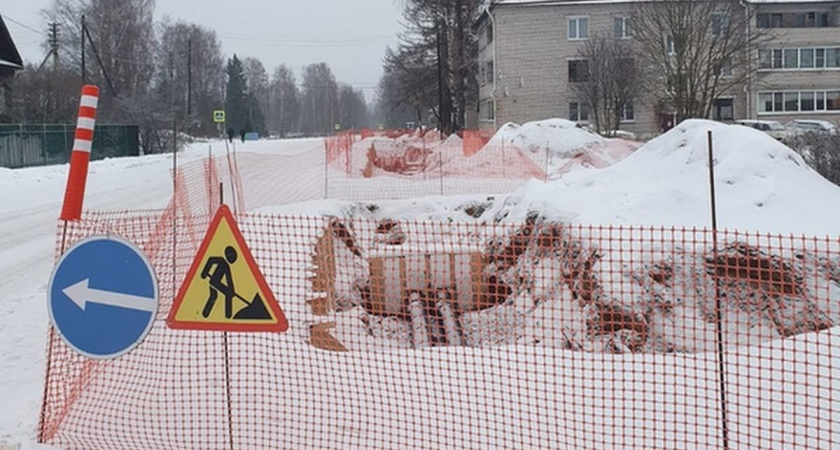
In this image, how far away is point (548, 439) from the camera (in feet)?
15.0

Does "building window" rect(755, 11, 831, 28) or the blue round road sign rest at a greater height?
"building window" rect(755, 11, 831, 28)

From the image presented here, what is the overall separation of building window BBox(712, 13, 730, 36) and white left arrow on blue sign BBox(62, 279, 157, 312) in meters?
33.6

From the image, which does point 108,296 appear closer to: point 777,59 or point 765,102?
point 765,102

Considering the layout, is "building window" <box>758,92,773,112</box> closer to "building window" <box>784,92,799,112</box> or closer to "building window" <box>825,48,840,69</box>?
"building window" <box>784,92,799,112</box>

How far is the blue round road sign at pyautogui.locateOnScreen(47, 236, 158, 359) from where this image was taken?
4.18 metres

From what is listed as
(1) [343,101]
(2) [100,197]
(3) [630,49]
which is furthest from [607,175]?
(1) [343,101]

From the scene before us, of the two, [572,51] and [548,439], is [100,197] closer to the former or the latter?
[548,439]

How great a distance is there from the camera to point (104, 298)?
13.7ft

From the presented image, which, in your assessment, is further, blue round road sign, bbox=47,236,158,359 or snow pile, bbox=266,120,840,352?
snow pile, bbox=266,120,840,352

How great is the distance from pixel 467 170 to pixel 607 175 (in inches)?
451

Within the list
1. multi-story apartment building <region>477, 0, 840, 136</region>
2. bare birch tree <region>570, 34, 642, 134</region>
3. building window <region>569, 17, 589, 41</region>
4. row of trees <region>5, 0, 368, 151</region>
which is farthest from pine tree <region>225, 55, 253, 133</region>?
bare birch tree <region>570, 34, 642, 134</region>

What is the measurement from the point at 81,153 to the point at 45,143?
3210 cm

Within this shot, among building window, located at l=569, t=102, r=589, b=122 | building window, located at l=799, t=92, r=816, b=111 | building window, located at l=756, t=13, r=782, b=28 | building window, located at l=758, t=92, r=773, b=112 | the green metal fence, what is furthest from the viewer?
building window, located at l=756, t=13, r=782, b=28

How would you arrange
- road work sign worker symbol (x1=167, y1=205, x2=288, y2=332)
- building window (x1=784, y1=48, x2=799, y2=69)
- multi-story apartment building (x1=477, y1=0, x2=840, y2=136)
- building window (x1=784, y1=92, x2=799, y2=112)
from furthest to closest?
building window (x1=784, y1=48, x2=799, y2=69) → building window (x1=784, y1=92, x2=799, y2=112) → multi-story apartment building (x1=477, y1=0, x2=840, y2=136) → road work sign worker symbol (x1=167, y1=205, x2=288, y2=332)
